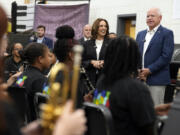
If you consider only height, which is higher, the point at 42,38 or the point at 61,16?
the point at 61,16

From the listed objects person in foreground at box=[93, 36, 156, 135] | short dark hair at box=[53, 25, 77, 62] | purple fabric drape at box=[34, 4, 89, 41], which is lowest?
person in foreground at box=[93, 36, 156, 135]

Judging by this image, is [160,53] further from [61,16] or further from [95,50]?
[61,16]

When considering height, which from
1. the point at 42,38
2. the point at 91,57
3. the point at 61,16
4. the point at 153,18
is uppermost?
the point at 61,16

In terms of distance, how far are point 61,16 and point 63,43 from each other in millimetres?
5766

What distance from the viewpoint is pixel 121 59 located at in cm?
184

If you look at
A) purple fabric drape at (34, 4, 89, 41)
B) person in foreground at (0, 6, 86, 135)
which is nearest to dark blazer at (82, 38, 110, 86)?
person in foreground at (0, 6, 86, 135)

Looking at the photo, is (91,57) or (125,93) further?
(91,57)

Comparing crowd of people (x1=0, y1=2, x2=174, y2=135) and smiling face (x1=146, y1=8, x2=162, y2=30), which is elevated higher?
smiling face (x1=146, y1=8, x2=162, y2=30)

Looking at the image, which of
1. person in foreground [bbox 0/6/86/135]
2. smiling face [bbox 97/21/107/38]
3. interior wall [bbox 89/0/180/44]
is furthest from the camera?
interior wall [bbox 89/0/180/44]

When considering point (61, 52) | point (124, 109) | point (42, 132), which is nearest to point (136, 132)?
point (124, 109)

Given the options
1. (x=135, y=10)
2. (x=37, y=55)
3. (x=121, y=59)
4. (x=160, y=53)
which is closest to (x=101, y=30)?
(x=160, y=53)

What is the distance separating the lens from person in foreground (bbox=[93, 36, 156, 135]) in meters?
1.70

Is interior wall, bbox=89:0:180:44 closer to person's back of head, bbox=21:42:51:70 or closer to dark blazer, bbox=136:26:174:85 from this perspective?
dark blazer, bbox=136:26:174:85

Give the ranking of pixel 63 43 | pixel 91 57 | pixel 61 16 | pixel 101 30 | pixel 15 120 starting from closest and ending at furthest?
pixel 15 120 → pixel 63 43 → pixel 91 57 → pixel 101 30 → pixel 61 16
